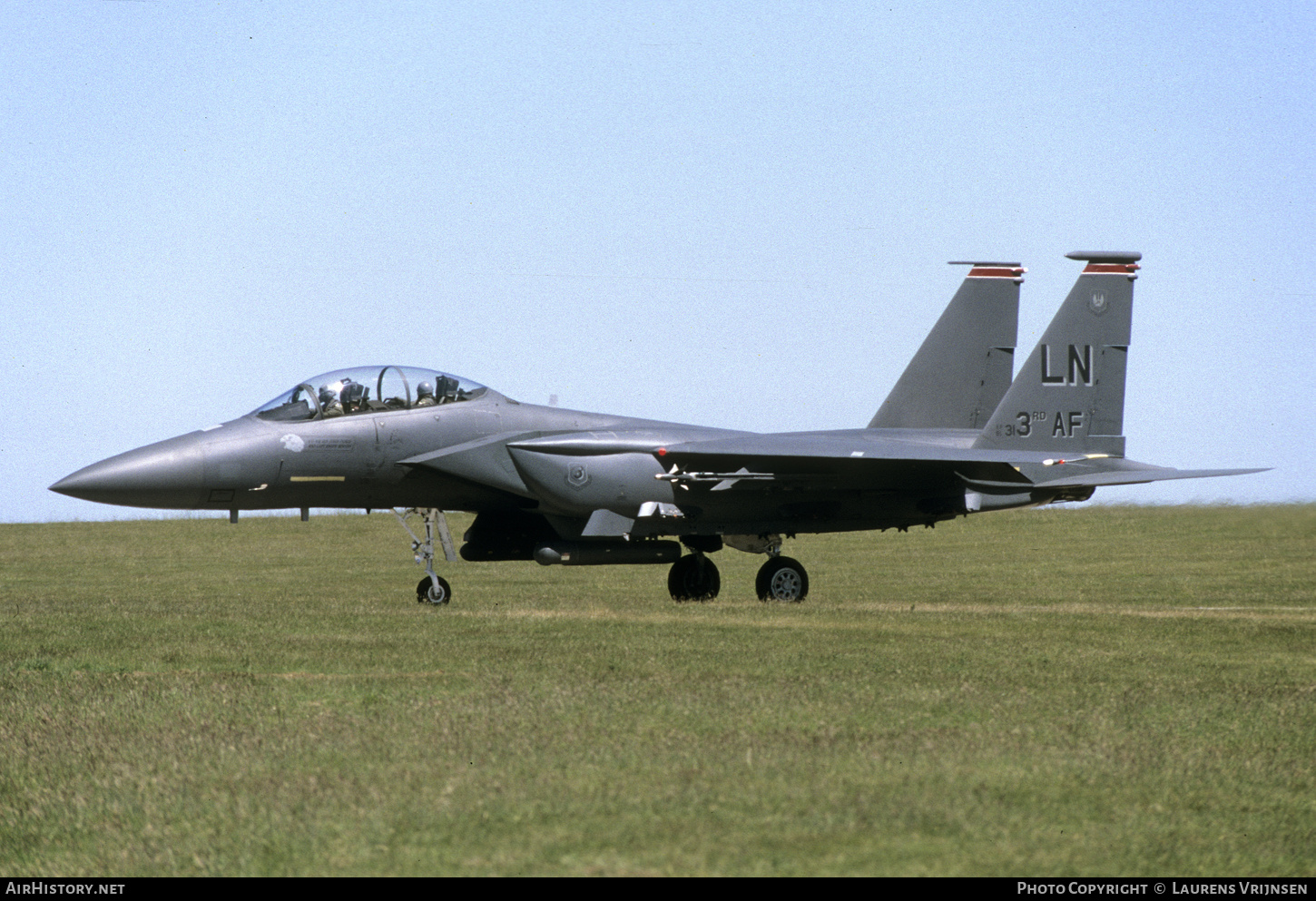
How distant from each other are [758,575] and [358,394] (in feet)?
18.9

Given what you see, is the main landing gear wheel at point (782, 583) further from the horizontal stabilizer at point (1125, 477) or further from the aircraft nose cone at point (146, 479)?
the aircraft nose cone at point (146, 479)

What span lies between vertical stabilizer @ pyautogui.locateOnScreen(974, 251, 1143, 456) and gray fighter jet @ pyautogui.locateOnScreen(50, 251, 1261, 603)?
0.9 inches

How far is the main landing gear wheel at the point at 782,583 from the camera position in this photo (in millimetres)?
18641

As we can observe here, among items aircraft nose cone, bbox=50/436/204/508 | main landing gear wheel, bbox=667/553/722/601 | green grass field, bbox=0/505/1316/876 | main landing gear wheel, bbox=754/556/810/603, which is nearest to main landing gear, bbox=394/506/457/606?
green grass field, bbox=0/505/1316/876

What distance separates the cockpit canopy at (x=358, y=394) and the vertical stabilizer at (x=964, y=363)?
695cm

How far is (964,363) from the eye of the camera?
68.6ft

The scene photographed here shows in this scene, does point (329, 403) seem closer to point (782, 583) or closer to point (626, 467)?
point (626, 467)

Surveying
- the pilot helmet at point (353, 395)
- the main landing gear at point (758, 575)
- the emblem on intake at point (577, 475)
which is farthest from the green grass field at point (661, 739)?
the pilot helmet at point (353, 395)

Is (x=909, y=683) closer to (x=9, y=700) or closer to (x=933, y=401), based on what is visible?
(x=9, y=700)

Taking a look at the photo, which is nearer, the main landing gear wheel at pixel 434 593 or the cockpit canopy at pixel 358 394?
the cockpit canopy at pixel 358 394

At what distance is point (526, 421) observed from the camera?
58.6ft

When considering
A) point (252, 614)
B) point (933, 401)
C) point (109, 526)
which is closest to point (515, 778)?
point (252, 614)
